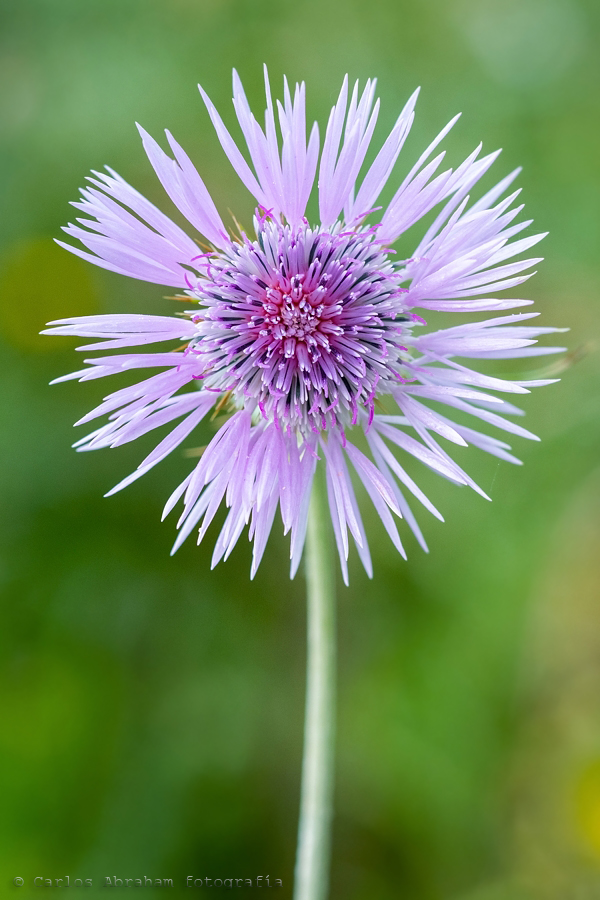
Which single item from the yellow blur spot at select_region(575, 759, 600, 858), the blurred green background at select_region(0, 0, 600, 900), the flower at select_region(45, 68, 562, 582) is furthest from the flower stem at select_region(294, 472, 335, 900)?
the yellow blur spot at select_region(575, 759, 600, 858)

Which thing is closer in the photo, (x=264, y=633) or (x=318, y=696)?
(x=318, y=696)

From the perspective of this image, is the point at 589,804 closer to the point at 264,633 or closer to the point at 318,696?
the point at 264,633

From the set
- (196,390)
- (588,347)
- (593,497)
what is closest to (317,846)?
(196,390)

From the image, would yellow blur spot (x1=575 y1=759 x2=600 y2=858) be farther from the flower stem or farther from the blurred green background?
the flower stem

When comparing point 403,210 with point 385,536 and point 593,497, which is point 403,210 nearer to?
point 385,536

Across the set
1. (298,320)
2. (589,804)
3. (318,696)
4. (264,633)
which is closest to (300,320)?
(298,320)
